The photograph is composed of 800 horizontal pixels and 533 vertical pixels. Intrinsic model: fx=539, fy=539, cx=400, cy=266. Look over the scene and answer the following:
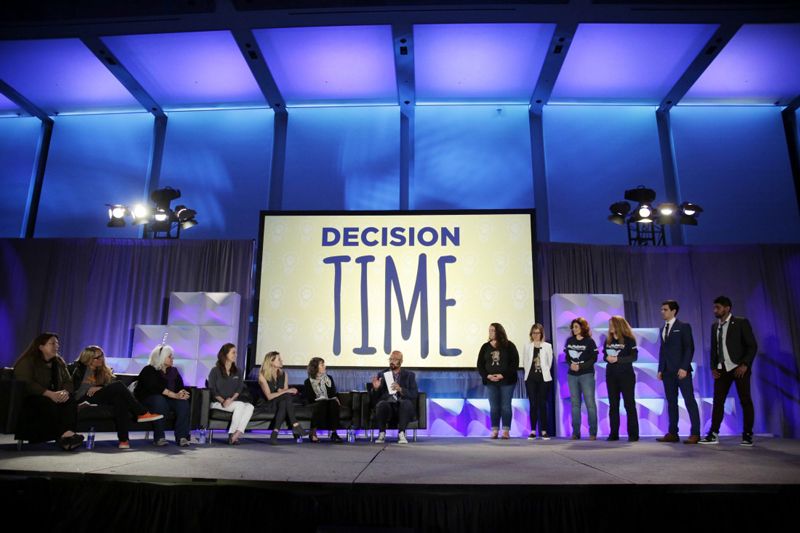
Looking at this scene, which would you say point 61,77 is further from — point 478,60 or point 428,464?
point 428,464

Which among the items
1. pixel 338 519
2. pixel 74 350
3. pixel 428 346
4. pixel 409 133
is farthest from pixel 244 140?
pixel 338 519

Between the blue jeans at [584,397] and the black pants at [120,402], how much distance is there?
4.54m

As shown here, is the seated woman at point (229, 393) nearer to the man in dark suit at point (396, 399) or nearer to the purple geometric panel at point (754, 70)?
the man in dark suit at point (396, 399)

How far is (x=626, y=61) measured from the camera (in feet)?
26.8

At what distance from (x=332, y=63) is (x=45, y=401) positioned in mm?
6035

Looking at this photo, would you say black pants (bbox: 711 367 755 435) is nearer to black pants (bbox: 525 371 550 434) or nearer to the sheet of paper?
black pants (bbox: 525 371 550 434)

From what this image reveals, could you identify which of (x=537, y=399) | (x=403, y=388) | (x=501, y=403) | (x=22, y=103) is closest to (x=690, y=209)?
(x=537, y=399)

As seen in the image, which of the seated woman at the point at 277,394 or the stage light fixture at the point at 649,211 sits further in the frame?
the stage light fixture at the point at 649,211

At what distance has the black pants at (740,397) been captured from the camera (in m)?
5.21

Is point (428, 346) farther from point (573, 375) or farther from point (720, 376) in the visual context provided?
point (720, 376)

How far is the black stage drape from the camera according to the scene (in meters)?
8.32

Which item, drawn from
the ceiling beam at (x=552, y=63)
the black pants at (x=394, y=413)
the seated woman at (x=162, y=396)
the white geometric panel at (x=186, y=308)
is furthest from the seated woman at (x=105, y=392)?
the ceiling beam at (x=552, y=63)

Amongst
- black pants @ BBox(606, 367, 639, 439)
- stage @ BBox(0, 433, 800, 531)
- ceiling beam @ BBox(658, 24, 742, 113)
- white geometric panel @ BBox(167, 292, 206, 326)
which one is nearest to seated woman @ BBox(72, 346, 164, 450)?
stage @ BBox(0, 433, 800, 531)

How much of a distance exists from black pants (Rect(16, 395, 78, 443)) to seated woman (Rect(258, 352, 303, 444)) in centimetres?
180
